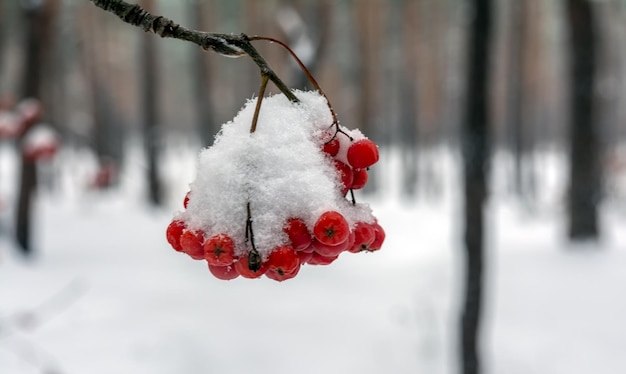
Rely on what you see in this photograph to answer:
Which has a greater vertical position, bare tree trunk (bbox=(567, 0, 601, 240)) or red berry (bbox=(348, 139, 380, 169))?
bare tree trunk (bbox=(567, 0, 601, 240))

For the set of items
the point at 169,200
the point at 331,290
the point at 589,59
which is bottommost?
the point at 331,290

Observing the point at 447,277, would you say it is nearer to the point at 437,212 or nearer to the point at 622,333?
the point at 622,333

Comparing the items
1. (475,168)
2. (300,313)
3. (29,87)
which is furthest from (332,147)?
(29,87)

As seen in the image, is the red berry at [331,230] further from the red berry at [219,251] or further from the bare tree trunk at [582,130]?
the bare tree trunk at [582,130]

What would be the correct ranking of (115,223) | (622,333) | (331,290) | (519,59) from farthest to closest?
(519,59)
(115,223)
(331,290)
(622,333)

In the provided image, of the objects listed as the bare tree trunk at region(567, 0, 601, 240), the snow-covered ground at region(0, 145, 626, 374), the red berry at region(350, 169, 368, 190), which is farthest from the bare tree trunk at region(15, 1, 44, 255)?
the bare tree trunk at region(567, 0, 601, 240)

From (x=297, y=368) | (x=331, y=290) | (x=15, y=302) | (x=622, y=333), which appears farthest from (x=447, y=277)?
(x=15, y=302)

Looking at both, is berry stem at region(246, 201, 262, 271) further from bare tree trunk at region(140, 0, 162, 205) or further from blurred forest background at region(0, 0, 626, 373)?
bare tree trunk at region(140, 0, 162, 205)
